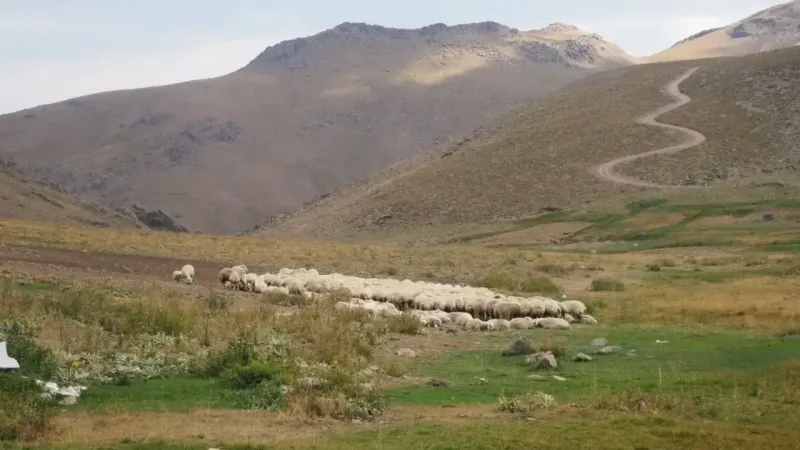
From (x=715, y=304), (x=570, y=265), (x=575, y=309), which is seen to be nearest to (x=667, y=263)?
(x=570, y=265)

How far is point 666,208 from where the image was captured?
A: 60.9 m

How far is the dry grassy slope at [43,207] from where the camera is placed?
60344mm

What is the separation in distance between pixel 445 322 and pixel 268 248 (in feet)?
74.1

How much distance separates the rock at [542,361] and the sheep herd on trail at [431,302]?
17.4 ft

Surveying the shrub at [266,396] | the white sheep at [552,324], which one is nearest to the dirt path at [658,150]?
the white sheep at [552,324]

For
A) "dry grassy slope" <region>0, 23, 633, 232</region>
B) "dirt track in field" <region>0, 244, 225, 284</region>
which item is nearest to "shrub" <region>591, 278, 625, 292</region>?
"dirt track in field" <region>0, 244, 225, 284</region>

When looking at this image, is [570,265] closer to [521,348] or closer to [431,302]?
[431,302]

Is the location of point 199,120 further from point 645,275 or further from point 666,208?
point 645,275

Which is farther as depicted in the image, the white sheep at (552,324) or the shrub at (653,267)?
the shrub at (653,267)

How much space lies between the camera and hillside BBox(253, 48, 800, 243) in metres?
74.6

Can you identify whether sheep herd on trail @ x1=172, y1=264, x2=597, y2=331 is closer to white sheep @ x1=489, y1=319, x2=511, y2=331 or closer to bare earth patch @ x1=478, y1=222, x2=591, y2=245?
white sheep @ x1=489, y1=319, x2=511, y2=331

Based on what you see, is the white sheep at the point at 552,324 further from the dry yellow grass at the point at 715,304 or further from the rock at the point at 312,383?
the rock at the point at 312,383

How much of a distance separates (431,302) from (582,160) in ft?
209

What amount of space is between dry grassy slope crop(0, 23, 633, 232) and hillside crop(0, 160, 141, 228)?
49297 millimetres
